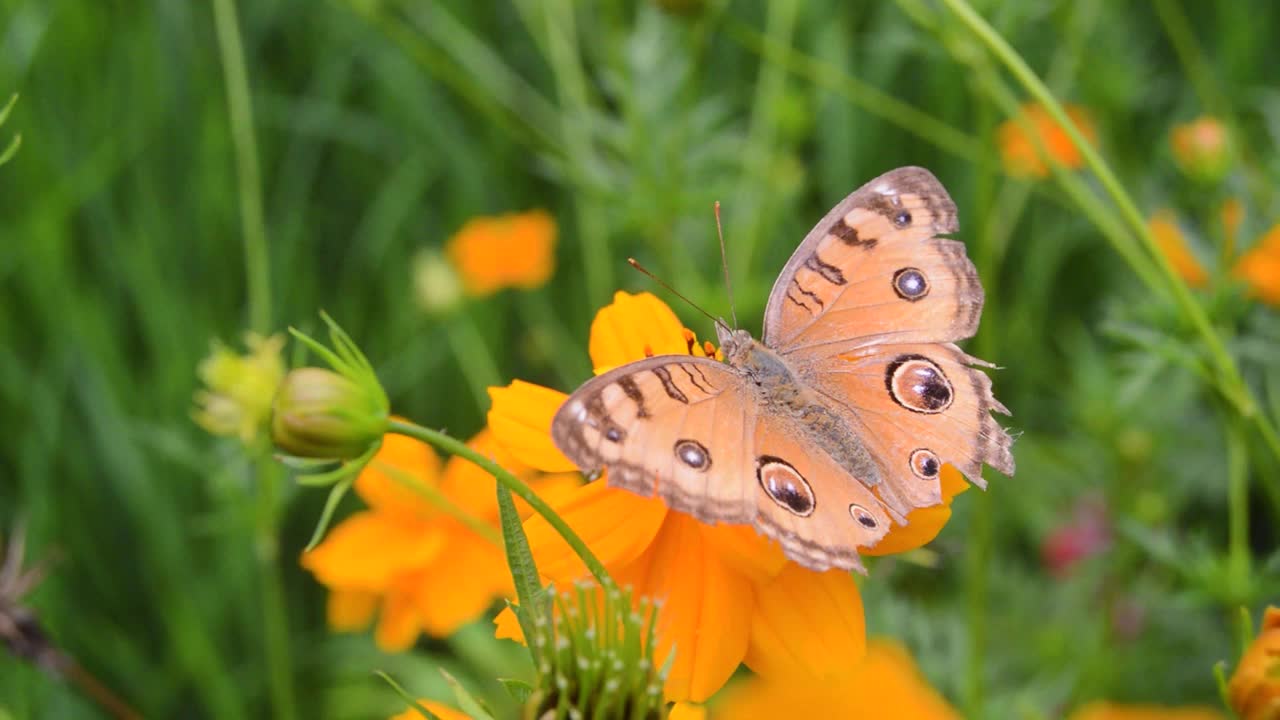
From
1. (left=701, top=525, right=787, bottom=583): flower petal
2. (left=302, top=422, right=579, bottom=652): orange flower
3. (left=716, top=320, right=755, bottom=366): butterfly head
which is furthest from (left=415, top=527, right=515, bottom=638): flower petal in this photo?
(left=701, top=525, right=787, bottom=583): flower petal

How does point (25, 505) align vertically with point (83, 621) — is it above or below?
above

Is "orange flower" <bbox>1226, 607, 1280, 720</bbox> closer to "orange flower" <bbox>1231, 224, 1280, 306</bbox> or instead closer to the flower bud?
the flower bud

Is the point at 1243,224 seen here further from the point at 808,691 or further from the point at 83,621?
the point at 83,621

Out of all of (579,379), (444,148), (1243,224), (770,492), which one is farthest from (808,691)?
(444,148)

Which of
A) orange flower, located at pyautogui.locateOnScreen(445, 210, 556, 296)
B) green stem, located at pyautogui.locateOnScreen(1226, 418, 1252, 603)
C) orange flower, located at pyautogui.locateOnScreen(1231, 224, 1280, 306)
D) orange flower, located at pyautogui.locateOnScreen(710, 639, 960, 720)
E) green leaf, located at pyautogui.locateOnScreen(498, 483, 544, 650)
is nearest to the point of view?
orange flower, located at pyautogui.locateOnScreen(710, 639, 960, 720)

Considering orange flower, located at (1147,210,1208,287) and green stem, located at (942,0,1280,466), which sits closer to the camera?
green stem, located at (942,0,1280,466)

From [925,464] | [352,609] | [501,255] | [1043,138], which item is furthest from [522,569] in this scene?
[1043,138]

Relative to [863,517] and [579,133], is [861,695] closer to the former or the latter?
[863,517]
